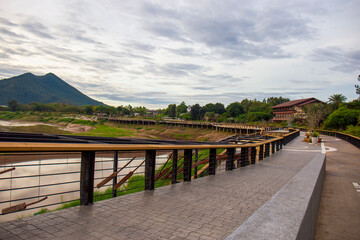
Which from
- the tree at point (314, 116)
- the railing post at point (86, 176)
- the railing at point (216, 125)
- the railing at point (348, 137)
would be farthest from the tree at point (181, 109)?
the railing post at point (86, 176)

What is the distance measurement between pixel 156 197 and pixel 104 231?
68.3 inches

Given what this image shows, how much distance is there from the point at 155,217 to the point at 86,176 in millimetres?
1301

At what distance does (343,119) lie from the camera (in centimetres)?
4388

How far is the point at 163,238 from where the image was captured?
3096 mm

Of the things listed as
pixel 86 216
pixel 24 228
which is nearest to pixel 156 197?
pixel 86 216

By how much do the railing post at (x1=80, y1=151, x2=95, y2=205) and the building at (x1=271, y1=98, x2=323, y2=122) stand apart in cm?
7910

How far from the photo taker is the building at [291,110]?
3038 inches

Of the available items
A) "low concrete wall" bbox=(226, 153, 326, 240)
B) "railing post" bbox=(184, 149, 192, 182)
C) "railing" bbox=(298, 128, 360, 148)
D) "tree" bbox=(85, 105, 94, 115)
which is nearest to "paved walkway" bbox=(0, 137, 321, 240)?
"railing post" bbox=(184, 149, 192, 182)

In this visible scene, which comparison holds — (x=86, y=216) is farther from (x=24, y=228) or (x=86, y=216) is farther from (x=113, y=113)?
(x=113, y=113)

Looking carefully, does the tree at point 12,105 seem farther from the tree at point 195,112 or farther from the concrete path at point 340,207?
the concrete path at point 340,207

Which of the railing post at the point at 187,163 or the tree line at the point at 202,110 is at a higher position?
the tree line at the point at 202,110

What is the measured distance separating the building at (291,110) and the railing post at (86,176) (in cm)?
7910

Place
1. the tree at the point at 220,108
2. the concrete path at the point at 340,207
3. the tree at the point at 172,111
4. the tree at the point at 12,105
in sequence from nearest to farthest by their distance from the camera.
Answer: the concrete path at the point at 340,207 < the tree at the point at 12,105 < the tree at the point at 220,108 < the tree at the point at 172,111

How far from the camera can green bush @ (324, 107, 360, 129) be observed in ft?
140
